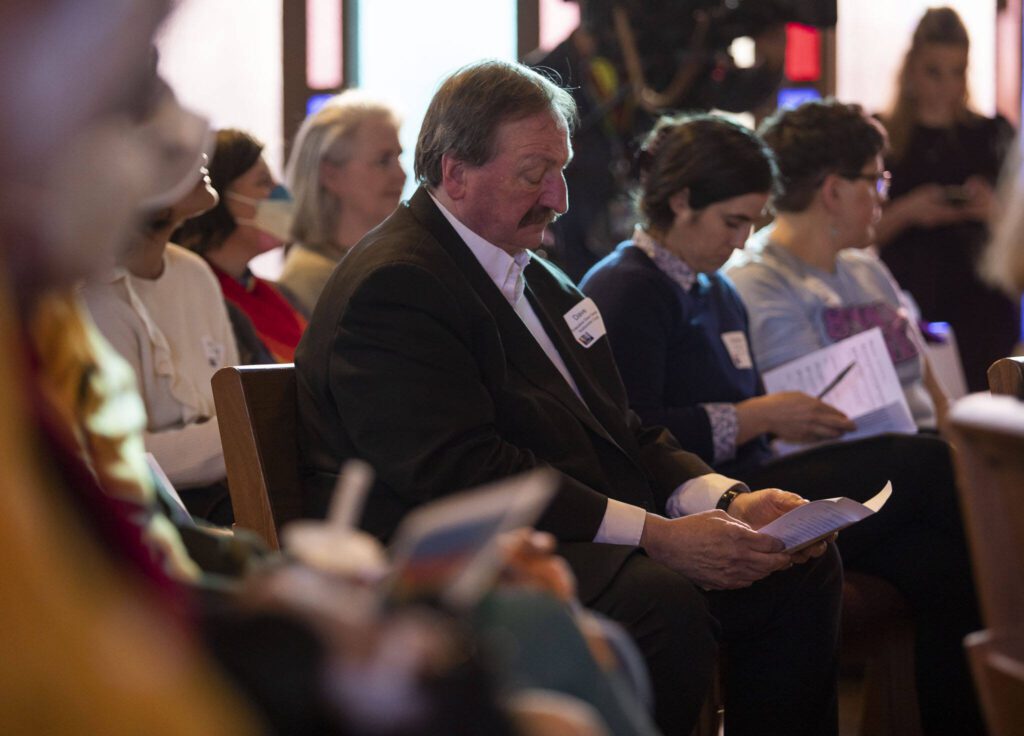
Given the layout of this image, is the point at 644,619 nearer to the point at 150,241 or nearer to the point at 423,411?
the point at 423,411

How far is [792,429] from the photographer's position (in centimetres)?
285

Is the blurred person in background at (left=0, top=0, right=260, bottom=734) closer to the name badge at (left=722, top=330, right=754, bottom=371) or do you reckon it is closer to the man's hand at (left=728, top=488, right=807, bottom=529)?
the man's hand at (left=728, top=488, right=807, bottom=529)

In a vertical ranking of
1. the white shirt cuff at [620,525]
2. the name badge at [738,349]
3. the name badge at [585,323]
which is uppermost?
the name badge at [585,323]

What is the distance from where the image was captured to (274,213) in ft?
11.7

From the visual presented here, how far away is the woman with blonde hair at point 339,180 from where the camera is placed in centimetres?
368

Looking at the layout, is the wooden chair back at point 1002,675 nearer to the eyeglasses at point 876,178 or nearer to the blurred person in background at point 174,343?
the blurred person in background at point 174,343

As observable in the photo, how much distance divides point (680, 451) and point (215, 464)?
3.11 ft

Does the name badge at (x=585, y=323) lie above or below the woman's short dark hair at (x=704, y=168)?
below

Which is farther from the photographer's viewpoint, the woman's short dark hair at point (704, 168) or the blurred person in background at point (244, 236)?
the blurred person in background at point (244, 236)

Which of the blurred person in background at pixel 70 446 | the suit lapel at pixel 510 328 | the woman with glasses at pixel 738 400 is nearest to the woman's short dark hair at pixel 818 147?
the woman with glasses at pixel 738 400

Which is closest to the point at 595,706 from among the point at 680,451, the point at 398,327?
the point at 398,327

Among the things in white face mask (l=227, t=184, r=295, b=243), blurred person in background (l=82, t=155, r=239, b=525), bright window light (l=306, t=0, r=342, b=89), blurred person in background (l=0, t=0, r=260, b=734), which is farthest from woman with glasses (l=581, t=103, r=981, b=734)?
bright window light (l=306, t=0, r=342, b=89)

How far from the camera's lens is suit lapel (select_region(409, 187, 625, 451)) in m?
2.14

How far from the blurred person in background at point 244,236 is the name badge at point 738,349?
1.12 meters
